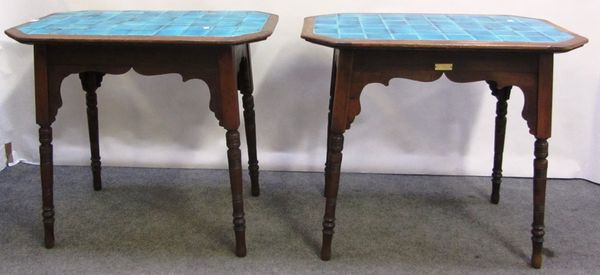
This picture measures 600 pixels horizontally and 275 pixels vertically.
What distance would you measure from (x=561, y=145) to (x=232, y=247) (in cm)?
138

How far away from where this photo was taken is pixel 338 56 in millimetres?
1710

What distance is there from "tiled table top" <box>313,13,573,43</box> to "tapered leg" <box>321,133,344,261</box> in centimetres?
29

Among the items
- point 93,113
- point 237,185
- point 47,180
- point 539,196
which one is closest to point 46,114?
point 47,180

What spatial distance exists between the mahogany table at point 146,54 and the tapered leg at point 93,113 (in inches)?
13.4

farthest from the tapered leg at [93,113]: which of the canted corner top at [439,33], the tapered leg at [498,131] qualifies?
the tapered leg at [498,131]

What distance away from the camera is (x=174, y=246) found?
1885 millimetres

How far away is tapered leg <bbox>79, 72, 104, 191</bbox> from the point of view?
2156 millimetres

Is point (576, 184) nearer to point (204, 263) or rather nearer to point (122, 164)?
point (204, 263)

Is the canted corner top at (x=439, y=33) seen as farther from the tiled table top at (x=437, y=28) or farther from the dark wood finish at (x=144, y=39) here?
the dark wood finish at (x=144, y=39)

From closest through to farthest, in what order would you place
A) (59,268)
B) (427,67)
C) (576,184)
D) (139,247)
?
(427,67) < (59,268) < (139,247) < (576,184)

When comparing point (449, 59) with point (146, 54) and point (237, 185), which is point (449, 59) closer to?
point (237, 185)

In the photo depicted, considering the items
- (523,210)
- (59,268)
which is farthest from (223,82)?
(523,210)

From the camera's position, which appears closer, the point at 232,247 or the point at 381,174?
the point at 232,247

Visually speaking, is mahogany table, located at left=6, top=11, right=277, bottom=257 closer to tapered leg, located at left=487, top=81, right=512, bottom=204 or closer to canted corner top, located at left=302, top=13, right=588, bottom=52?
canted corner top, located at left=302, top=13, right=588, bottom=52
